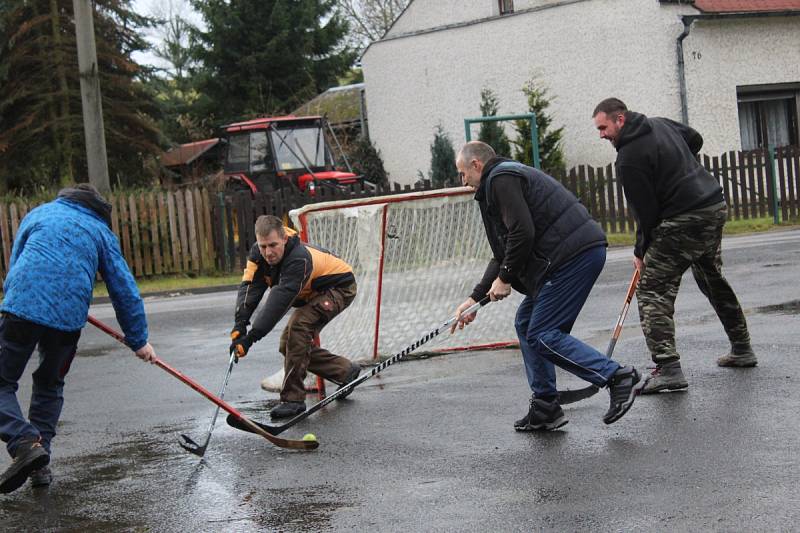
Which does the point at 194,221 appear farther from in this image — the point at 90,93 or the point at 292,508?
the point at 292,508

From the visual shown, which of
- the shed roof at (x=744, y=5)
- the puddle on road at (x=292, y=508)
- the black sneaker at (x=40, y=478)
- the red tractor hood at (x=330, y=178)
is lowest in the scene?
the puddle on road at (x=292, y=508)

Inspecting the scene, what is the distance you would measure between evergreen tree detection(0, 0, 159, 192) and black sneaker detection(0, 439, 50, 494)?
84.1 feet

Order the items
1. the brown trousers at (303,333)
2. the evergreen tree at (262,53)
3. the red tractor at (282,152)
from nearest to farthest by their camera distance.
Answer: the brown trousers at (303,333)
the red tractor at (282,152)
the evergreen tree at (262,53)

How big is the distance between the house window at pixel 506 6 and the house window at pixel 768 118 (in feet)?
22.4

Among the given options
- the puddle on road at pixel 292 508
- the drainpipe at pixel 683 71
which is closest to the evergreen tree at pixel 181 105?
the drainpipe at pixel 683 71

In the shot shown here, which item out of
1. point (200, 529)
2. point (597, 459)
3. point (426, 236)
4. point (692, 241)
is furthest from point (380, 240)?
point (200, 529)

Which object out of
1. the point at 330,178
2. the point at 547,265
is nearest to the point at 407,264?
the point at 547,265

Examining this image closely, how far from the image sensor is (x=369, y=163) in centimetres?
3562

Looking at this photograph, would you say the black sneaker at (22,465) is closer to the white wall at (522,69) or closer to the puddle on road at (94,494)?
the puddle on road at (94,494)

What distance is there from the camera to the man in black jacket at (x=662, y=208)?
7.25 meters

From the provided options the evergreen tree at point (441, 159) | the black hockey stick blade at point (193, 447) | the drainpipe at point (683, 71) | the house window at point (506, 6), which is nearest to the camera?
the black hockey stick blade at point (193, 447)

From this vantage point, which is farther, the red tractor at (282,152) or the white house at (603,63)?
the white house at (603,63)

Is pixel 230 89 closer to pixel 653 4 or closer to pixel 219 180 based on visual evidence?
pixel 219 180

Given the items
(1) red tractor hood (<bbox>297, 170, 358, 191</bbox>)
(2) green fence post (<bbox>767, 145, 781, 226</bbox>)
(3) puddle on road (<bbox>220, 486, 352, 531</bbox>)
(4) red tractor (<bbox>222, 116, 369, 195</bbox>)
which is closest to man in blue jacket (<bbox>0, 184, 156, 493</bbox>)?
(3) puddle on road (<bbox>220, 486, 352, 531</bbox>)
